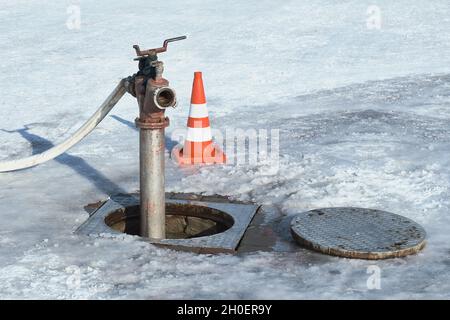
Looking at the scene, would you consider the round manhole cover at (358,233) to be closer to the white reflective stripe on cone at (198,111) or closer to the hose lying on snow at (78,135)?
the hose lying on snow at (78,135)

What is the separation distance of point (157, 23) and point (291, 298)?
8.43 meters

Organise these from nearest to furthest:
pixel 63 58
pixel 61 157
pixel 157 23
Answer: pixel 61 157
pixel 63 58
pixel 157 23

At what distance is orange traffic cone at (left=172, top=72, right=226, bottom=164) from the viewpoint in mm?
5730

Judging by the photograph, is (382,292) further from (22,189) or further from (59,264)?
(22,189)

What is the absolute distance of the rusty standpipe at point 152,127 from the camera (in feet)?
13.3

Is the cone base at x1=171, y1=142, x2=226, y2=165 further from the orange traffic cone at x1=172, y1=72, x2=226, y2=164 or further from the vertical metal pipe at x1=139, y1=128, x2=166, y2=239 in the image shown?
the vertical metal pipe at x1=139, y1=128, x2=166, y2=239

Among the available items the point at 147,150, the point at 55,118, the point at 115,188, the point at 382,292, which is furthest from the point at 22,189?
the point at 382,292

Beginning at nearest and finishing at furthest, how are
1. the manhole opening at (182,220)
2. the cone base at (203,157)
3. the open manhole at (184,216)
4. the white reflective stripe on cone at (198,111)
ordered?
the open manhole at (184,216) < the manhole opening at (182,220) < the cone base at (203,157) < the white reflective stripe on cone at (198,111)

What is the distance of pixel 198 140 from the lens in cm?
577

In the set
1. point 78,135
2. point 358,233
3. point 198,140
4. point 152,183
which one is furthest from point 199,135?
point 358,233

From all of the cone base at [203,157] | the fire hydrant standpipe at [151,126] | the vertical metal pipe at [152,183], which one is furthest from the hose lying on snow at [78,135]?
the cone base at [203,157]

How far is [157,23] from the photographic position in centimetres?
1137

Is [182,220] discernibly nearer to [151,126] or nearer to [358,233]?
[151,126]

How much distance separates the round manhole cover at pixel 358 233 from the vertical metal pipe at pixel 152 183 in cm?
76
